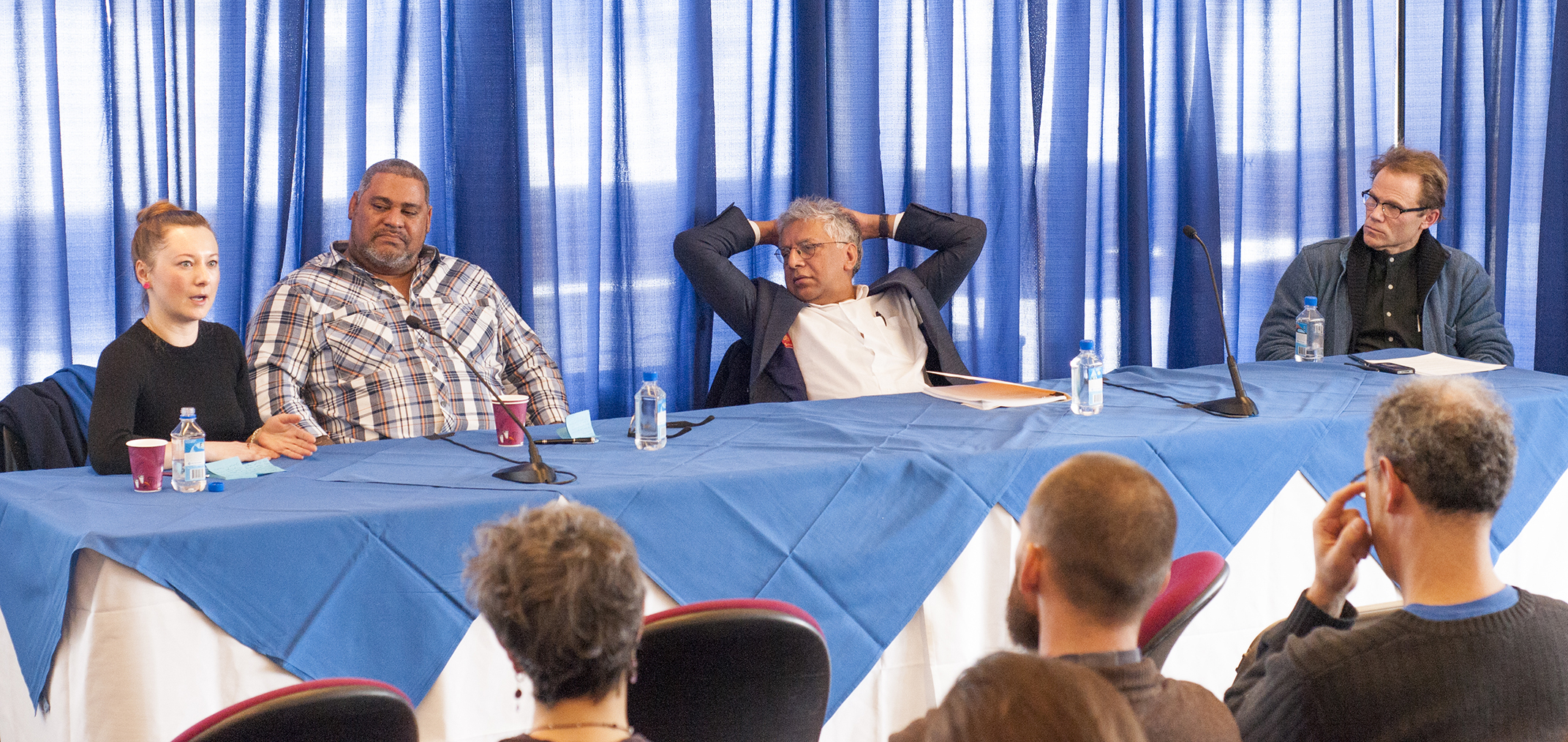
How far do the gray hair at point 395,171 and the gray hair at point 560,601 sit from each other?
7.33 feet

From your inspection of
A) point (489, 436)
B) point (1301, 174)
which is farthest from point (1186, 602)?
point (1301, 174)

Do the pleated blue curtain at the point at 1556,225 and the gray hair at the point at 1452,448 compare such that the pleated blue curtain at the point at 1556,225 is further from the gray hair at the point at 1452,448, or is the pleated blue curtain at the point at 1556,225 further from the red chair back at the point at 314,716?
the red chair back at the point at 314,716

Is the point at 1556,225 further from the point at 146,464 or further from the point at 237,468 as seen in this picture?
the point at 146,464

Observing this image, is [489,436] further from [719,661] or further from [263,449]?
[719,661]

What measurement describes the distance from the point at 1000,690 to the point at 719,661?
2.19 feet

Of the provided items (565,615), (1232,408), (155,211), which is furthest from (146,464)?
(1232,408)

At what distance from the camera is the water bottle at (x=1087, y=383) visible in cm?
276

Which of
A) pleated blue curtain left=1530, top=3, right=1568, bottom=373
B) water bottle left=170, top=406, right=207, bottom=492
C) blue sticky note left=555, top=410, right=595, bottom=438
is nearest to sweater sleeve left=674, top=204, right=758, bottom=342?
blue sticky note left=555, top=410, right=595, bottom=438

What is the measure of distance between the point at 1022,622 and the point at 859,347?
2.20 meters

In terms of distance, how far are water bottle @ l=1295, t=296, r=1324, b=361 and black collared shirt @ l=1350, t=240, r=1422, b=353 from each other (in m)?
0.17

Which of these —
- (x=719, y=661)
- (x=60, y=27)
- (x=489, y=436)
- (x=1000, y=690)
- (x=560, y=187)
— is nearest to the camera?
(x=1000, y=690)

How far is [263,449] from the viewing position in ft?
7.80

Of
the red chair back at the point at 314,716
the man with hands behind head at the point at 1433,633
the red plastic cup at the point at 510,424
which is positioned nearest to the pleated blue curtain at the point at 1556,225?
the man with hands behind head at the point at 1433,633

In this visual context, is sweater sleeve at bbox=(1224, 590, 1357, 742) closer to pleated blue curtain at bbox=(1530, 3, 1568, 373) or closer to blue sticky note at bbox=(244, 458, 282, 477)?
blue sticky note at bbox=(244, 458, 282, 477)
